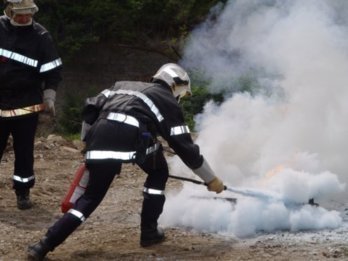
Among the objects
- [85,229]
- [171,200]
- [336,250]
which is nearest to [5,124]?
[85,229]

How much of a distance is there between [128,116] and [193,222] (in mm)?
1494

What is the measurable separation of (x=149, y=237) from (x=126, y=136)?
104 cm

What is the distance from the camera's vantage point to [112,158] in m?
5.45

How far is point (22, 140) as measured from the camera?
22.8 ft

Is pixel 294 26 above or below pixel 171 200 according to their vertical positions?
above

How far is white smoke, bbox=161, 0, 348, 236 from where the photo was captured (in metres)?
6.40

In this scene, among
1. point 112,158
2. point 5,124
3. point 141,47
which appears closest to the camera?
point 112,158

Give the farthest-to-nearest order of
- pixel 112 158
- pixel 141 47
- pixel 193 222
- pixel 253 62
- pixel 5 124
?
pixel 141 47 < pixel 253 62 < pixel 5 124 < pixel 193 222 < pixel 112 158

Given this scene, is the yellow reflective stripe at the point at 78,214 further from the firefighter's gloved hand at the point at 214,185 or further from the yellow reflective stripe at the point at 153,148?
the firefighter's gloved hand at the point at 214,185

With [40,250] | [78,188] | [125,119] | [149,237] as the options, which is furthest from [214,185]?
[40,250]

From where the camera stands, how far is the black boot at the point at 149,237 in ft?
19.7

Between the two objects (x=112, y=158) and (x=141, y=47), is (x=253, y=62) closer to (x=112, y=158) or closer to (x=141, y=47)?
(x=112, y=158)

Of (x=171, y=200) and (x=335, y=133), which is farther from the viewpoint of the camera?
(x=335, y=133)

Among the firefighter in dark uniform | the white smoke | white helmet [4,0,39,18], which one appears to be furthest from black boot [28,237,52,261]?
white helmet [4,0,39,18]
